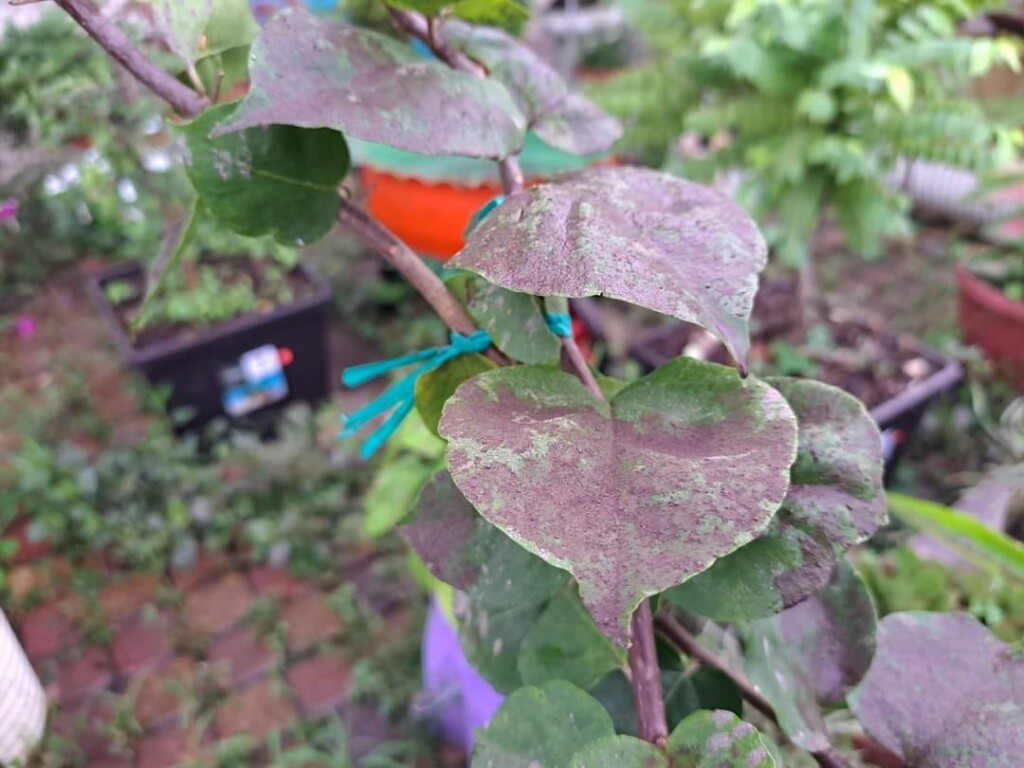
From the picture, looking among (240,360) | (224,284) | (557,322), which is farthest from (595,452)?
(224,284)

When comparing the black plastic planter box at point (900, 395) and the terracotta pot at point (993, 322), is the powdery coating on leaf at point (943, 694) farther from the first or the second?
the terracotta pot at point (993, 322)

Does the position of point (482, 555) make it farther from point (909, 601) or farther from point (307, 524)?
point (307, 524)

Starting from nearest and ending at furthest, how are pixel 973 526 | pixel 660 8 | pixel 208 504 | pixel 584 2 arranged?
1. pixel 973 526
2. pixel 208 504
3. pixel 660 8
4. pixel 584 2

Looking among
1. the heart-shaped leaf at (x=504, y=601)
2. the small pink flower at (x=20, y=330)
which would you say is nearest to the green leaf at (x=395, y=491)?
the heart-shaped leaf at (x=504, y=601)

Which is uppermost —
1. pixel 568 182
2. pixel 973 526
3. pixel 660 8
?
pixel 568 182

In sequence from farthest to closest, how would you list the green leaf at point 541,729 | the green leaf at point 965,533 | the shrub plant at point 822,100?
the shrub plant at point 822,100 < the green leaf at point 965,533 < the green leaf at point 541,729

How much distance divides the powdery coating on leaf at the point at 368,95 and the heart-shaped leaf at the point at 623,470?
0.14 metres

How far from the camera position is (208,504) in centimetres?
161

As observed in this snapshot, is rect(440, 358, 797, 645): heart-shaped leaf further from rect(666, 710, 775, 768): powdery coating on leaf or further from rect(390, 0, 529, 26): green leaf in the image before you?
rect(390, 0, 529, 26): green leaf

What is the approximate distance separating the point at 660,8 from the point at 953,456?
1211 millimetres

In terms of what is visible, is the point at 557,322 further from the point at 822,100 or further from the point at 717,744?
the point at 822,100

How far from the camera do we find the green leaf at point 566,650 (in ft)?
1.78

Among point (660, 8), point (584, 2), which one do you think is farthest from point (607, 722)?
point (584, 2)

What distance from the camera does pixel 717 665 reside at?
57 cm
